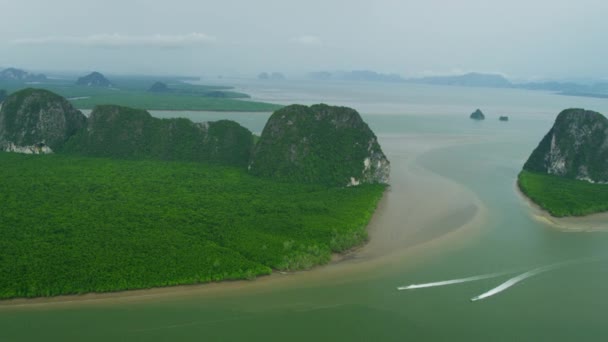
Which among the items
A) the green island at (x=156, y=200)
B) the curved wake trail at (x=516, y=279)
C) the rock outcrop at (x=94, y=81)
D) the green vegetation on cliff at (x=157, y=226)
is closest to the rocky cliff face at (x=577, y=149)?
the green island at (x=156, y=200)

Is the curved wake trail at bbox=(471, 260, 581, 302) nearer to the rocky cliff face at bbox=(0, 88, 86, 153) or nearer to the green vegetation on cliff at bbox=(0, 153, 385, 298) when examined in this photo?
the green vegetation on cliff at bbox=(0, 153, 385, 298)

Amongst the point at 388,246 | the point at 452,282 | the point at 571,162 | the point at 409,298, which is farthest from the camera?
the point at 571,162

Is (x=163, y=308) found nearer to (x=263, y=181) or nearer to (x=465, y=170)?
(x=263, y=181)

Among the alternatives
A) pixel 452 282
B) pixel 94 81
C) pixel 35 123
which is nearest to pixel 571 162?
pixel 452 282

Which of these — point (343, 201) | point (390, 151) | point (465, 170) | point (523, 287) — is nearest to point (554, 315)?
point (523, 287)

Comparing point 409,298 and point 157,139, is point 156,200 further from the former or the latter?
point 409,298

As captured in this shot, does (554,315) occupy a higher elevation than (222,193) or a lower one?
lower
